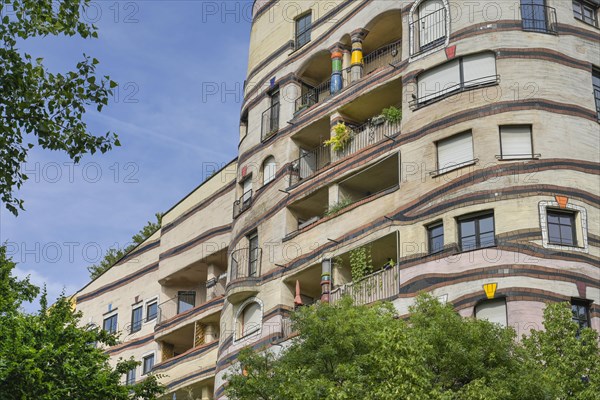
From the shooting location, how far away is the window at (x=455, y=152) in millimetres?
28031

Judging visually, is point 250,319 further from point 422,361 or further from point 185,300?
point 422,361

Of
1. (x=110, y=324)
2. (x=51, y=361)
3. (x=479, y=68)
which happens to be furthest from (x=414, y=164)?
(x=110, y=324)

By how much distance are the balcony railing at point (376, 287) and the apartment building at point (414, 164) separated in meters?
0.04

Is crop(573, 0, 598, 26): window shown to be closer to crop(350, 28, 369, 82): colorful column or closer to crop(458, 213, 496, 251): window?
crop(350, 28, 369, 82): colorful column

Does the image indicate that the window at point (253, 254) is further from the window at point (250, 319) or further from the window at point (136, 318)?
the window at point (136, 318)

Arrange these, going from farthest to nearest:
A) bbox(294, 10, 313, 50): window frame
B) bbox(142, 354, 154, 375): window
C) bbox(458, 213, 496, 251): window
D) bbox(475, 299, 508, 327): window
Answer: bbox(142, 354, 154, 375): window → bbox(294, 10, 313, 50): window frame → bbox(458, 213, 496, 251): window → bbox(475, 299, 508, 327): window

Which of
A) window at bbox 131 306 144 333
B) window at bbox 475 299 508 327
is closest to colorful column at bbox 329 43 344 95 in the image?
window at bbox 475 299 508 327

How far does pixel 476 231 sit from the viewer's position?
1061 inches

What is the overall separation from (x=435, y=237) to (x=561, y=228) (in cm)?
306

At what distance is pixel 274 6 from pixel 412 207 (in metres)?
12.1

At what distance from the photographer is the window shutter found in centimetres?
→ 2884

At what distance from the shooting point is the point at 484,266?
2612cm

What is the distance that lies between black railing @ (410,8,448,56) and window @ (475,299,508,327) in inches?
308

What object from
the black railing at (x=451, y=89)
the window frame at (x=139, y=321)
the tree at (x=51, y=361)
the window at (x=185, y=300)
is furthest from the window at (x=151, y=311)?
the black railing at (x=451, y=89)
